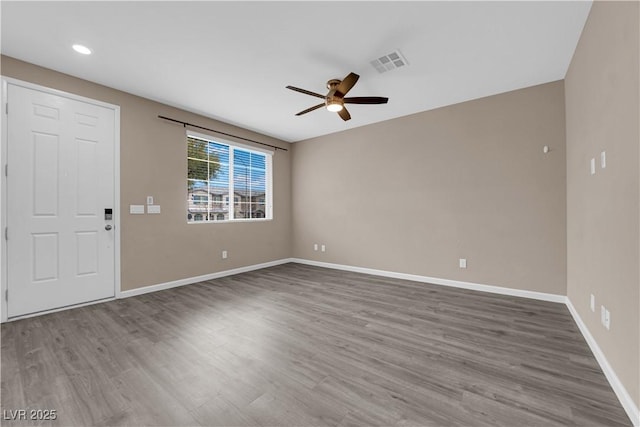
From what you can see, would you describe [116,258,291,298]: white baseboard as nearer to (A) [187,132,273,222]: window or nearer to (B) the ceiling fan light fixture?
(A) [187,132,273,222]: window

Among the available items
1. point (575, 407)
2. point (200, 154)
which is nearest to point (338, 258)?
point (200, 154)

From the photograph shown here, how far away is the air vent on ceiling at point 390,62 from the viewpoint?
277 cm

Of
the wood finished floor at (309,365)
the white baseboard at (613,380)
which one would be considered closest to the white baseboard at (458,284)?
the wood finished floor at (309,365)

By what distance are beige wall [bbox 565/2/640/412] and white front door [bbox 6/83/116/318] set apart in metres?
4.97

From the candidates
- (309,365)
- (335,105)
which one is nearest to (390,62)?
(335,105)

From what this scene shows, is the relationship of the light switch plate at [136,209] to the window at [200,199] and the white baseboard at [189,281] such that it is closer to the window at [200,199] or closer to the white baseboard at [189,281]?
the window at [200,199]

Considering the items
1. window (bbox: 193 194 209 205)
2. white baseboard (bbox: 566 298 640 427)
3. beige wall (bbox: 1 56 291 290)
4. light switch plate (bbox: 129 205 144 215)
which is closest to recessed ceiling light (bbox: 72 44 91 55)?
beige wall (bbox: 1 56 291 290)

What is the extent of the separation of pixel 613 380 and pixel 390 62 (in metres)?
3.19

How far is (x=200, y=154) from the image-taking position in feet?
15.1

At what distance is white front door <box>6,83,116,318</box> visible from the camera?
2.86 metres

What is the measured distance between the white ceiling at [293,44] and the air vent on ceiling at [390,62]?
0.23ft

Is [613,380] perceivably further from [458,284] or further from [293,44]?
[293,44]

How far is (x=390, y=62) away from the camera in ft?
9.52

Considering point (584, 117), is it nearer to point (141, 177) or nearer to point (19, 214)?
point (141, 177)
